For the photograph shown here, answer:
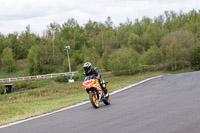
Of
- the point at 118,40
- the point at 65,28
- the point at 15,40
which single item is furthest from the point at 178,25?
the point at 15,40

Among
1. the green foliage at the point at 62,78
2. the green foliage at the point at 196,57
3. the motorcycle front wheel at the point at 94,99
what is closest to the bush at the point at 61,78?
the green foliage at the point at 62,78

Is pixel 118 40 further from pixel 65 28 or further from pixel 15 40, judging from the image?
pixel 15 40

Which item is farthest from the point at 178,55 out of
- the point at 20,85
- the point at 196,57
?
the point at 20,85

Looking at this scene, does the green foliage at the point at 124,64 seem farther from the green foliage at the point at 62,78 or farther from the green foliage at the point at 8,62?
the green foliage at the point at 8,62

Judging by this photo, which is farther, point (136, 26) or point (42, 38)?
point (136, 26)

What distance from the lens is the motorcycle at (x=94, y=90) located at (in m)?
12.4

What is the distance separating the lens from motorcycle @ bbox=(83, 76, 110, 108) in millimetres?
12375

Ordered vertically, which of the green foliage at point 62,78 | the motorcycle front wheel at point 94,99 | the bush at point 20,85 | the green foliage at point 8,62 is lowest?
the bush at point 20,85

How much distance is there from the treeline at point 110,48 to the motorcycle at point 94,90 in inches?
1737

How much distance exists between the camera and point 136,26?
108 m

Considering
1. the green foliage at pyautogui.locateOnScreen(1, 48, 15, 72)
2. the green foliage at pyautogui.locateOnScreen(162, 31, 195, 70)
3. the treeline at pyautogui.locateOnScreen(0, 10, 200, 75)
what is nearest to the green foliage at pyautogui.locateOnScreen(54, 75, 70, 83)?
the treeline at pyautogui.locateOnScreen(0, 10, 200, 75)

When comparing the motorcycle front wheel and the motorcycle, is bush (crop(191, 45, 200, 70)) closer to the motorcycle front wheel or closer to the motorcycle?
the motorcycle

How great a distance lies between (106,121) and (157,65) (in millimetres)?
53590

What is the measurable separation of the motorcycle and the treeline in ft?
145
